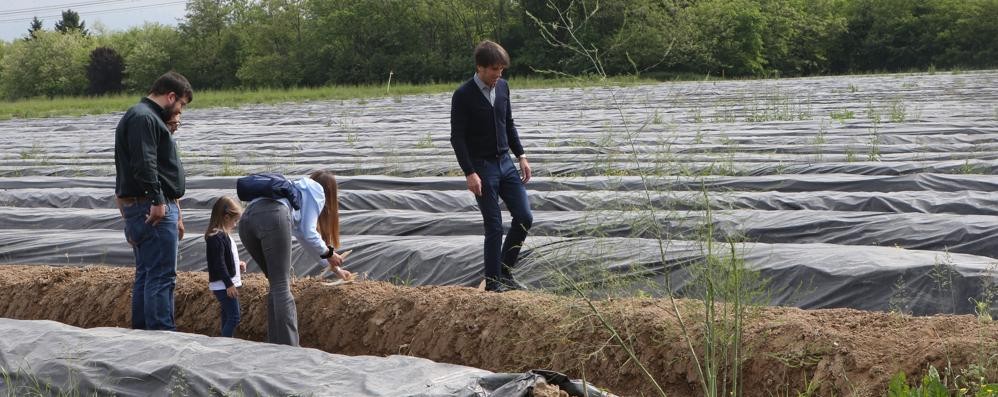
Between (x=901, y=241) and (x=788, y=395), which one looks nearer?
(x=788, y=395)

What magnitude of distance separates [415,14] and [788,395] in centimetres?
4089

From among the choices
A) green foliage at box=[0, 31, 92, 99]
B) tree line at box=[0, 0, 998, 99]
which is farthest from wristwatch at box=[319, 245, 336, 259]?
green foliage at box=[0, 31, 92, 99]

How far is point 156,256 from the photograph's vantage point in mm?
5559

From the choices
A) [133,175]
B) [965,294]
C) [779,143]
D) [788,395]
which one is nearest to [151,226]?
[133,175]

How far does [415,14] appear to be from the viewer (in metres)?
44.0

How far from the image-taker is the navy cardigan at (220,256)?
5.54m

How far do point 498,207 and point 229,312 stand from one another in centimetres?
164

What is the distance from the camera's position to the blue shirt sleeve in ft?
17.3

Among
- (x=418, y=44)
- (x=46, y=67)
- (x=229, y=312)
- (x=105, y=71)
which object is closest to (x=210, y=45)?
(x=105, y=71)

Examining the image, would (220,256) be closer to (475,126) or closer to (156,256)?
(156,256)

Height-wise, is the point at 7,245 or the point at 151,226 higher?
the point at 151,226

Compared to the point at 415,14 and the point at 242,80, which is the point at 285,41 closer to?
the point at 242,80

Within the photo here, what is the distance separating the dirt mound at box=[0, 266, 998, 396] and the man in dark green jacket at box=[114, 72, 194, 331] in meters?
0.74

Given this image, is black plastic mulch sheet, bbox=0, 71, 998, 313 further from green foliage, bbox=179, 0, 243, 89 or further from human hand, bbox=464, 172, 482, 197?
green foliage, bbox=179, 0, 243, 89
